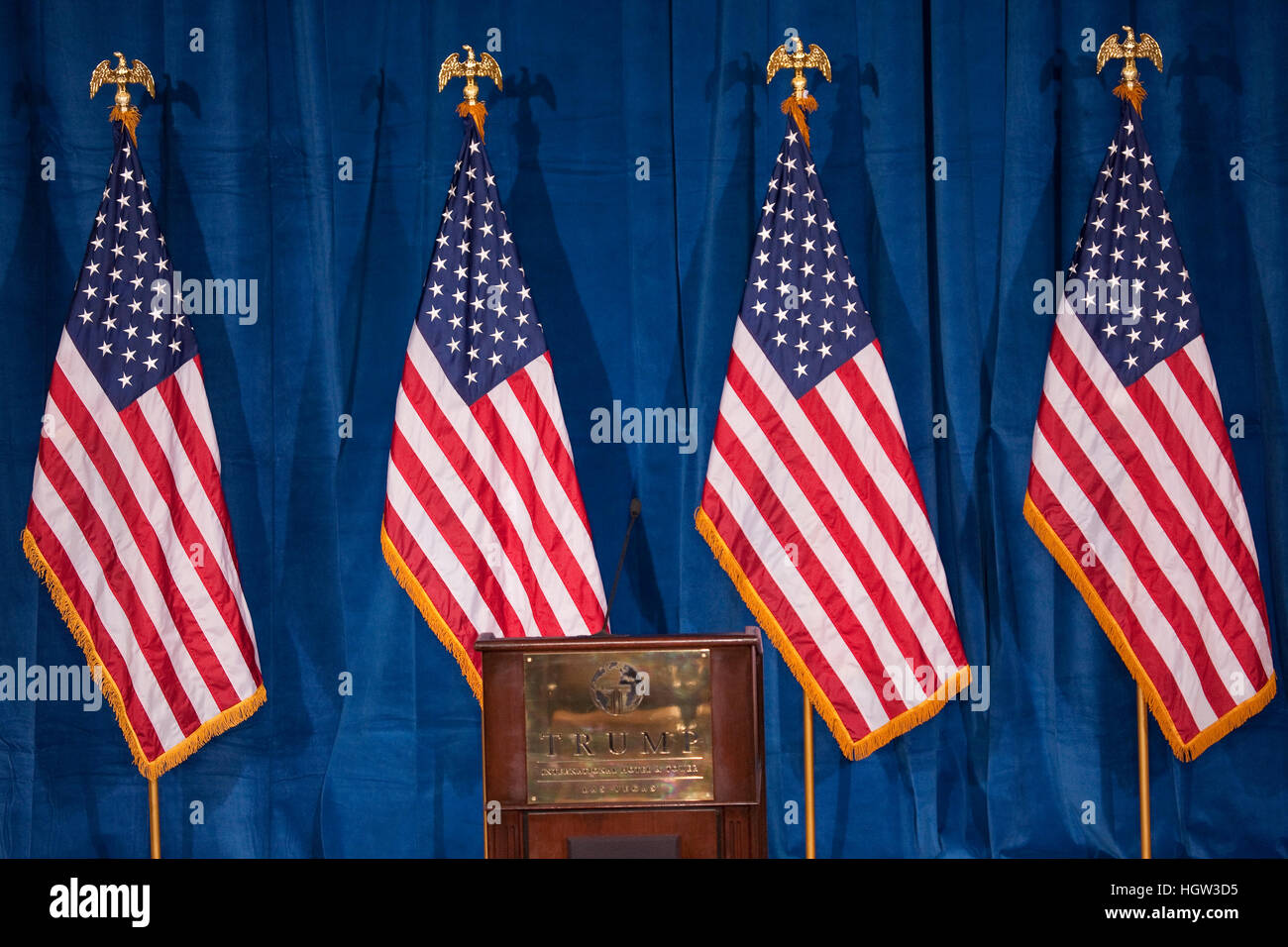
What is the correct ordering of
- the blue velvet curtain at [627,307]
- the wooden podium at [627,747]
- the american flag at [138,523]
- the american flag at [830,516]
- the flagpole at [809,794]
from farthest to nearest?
the blue velvet curtain at [627,307] → the flagpole at [809,794] → the american flag at [138,523] → the american flag at [830,516] → the wooden podium at [627,747]

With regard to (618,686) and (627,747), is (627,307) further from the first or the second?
(627,747)

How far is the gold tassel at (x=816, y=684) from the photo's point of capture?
439 centimetres

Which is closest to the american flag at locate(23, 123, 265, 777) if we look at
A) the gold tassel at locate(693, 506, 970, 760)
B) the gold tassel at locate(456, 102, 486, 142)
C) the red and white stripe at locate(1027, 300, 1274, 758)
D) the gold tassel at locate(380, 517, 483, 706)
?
the gold tassel at locate(380, 517, 483, 706)

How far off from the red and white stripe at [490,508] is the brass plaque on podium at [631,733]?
0.72m

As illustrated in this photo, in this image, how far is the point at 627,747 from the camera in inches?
145

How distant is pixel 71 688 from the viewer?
4895mm

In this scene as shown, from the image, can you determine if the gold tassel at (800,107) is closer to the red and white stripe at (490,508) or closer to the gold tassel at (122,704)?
the red and white stripe at (490,508)

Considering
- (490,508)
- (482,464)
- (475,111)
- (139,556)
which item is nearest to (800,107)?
(475,111)

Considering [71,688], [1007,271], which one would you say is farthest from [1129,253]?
[71,688]

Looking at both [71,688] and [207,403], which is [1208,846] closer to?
[207,403]

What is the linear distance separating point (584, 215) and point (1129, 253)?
2.02 m

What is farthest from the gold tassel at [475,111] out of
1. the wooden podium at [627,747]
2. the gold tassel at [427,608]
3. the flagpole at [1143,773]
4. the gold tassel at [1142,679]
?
the flagpole at [1143,773]

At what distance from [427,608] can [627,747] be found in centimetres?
108
